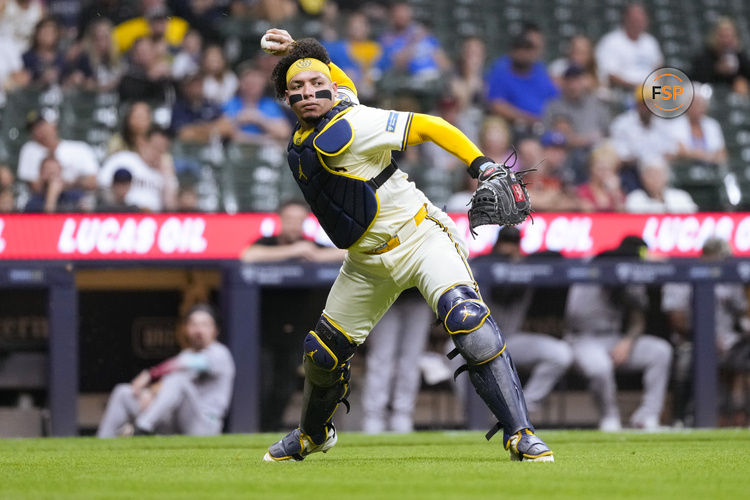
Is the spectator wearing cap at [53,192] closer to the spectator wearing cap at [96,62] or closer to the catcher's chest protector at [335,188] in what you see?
the spectator wearing cap at [96,62]

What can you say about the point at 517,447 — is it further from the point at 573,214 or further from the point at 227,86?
the point at 227,86

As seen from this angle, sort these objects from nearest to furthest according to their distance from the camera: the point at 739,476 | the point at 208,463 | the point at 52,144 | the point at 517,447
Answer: the point at 739,476 → the point at 517,447 → the point at 208,463 → the point at 52,144

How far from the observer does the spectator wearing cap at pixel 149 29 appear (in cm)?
1183

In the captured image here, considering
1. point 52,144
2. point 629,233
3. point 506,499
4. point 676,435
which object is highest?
point 52,144

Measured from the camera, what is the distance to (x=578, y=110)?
12.0m

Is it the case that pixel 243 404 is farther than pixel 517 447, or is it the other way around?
pixel 243 404

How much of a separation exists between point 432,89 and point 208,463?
280 inches

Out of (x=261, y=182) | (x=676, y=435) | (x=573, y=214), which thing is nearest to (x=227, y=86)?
(x=261, y=182)

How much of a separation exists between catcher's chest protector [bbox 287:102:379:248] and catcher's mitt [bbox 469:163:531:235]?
50 cm

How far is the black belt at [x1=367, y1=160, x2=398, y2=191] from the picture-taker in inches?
205

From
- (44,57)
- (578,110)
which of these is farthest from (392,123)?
(44,57)

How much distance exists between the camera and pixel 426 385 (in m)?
8.41

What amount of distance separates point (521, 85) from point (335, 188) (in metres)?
7.26

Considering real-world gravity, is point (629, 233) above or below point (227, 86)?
below
